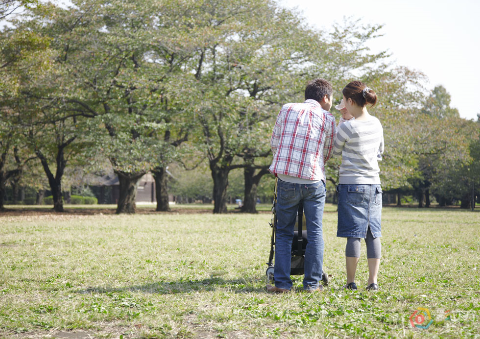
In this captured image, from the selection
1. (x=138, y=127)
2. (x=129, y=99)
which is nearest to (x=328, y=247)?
(x=138, y=127)

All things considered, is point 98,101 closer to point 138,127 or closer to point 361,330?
point 138,127

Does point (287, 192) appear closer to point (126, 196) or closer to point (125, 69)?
point (125, 69)

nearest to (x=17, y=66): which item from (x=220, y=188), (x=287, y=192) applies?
(x=220, y=188)

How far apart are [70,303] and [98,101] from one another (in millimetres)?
17464

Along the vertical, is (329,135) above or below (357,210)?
above

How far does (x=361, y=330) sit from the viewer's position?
301cm

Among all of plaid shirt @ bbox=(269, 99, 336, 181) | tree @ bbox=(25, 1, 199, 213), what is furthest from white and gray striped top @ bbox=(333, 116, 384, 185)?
tree @ bbox=(25, 1, 199, 213)

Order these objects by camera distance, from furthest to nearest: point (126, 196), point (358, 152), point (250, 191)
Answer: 1. point (250, 191)
2. point (126, 196)
3. point (358, 152)

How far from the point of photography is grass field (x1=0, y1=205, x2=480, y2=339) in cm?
310

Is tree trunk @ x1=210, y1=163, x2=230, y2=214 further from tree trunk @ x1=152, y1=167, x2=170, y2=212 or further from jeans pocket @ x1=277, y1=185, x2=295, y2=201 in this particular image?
jeans pocket @ x1=277, y1=185, x2=295, y2=201

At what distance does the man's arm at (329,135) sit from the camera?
14.1ft

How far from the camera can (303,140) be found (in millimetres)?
4180

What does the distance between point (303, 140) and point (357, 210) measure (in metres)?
0.84

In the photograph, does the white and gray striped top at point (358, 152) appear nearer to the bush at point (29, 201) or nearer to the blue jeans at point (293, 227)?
the blue jeans at point (293, 227)
